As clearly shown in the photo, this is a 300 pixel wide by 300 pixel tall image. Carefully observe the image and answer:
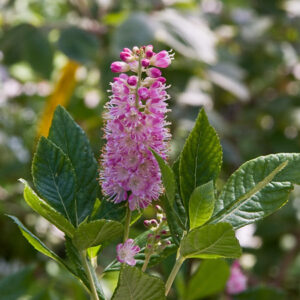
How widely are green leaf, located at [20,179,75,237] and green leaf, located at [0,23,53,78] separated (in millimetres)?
1178

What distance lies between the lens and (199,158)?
0.58m

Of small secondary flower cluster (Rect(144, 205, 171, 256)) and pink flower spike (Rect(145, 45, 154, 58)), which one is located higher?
pink flower spike (Rect(145, 45, 154, 58))

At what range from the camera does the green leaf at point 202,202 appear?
550mm

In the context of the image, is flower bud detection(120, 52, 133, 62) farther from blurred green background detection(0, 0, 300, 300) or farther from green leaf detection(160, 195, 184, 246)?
blurred green background detection(0, 0, 300, 300)

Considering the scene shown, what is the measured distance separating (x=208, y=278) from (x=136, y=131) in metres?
0.39

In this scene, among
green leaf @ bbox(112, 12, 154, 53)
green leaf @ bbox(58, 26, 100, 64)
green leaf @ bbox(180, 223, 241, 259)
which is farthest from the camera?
green leaf @ bbox(58, 26, 100, 64)

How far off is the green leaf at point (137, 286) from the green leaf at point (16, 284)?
2.01 feet

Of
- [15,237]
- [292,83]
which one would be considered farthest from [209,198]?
[292,83]

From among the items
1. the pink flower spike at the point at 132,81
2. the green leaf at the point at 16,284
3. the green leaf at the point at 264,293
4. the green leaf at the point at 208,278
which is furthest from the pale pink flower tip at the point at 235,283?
the pink flower spike at the point at 132,81

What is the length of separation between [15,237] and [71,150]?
60.4 inches

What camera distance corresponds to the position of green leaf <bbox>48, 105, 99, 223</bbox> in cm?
61

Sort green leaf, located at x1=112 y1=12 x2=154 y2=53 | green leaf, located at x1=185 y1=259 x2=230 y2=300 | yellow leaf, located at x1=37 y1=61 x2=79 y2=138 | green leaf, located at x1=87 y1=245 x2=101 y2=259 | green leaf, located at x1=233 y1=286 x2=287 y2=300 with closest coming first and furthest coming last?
1. green leaf, located at x1=87 y1=245 x2=101 y2=259
2. green leaf, located at x1=185 y1=259 x2=230 y2=300
3. green leaf, located at x1=233 y1=286 x2=287 y2=300
4. green leaf, located at x1=112 y1=12 x2=154 y2=53
5. yellow leaf, located at x1=37 y1=61 x2=79 y2=138

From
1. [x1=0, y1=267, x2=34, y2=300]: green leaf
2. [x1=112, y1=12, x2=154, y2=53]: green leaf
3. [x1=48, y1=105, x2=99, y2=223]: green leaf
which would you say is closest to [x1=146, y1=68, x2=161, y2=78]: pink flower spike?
[x1=48, y1=105, x2=99, y2=223]: green leaf

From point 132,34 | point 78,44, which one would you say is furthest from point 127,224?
point 78,44
